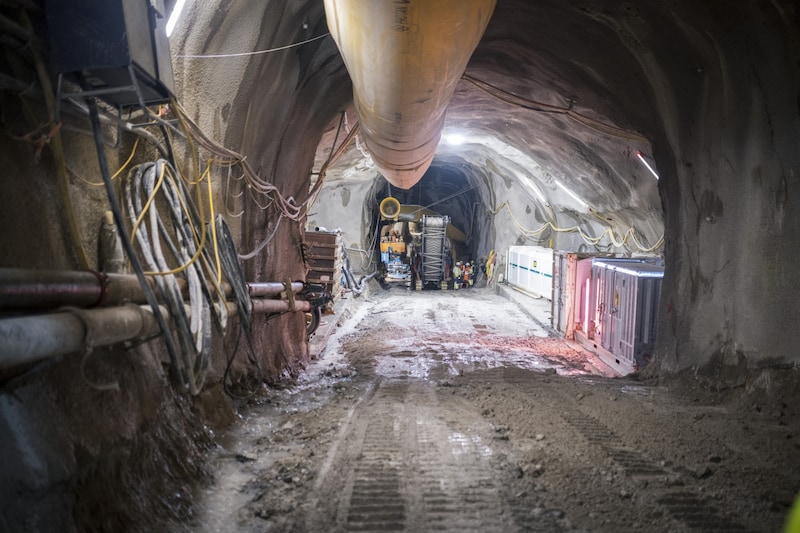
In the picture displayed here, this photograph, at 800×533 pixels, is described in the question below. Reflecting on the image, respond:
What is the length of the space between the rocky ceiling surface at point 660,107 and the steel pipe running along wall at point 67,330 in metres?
2.01

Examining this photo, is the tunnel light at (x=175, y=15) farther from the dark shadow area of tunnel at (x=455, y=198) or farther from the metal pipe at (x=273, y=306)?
the dark shadow area of tunnel at (x=455, y=198)

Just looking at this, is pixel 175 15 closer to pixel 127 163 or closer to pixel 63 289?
pixel 127 163

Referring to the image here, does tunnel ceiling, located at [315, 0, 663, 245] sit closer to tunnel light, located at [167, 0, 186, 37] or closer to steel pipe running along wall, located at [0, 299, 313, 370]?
tunnel light, located at [167, 0, 186, 37]

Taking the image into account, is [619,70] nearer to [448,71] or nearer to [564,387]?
[448,71]

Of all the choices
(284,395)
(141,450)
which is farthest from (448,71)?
(284,395)

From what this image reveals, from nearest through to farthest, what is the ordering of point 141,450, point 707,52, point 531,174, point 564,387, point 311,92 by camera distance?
point 141,450, point 707,52, point 564,387, point 311,92, point 531,174

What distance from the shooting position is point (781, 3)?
11.6 ft

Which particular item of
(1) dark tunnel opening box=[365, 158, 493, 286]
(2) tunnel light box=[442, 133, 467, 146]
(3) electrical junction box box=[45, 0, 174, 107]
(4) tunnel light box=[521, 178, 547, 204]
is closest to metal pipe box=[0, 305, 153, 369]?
(3) electrical junction box box=[45, 0, 174, 107]

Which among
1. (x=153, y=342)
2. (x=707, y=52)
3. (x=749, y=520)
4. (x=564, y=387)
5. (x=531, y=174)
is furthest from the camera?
(x=531, y=174)

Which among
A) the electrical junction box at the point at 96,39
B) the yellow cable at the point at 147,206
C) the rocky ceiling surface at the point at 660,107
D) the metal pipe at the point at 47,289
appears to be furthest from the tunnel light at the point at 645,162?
the metal pipe at the point at 47,289

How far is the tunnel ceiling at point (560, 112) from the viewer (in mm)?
6004

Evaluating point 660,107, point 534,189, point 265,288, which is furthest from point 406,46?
point 534,189

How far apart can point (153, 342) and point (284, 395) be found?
7.35ft

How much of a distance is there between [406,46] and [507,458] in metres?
2.66
